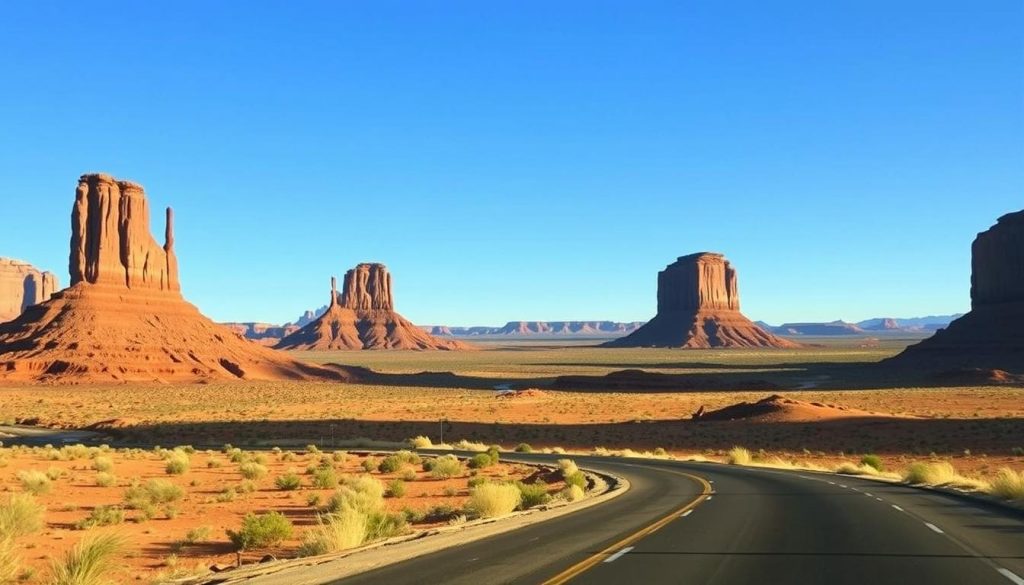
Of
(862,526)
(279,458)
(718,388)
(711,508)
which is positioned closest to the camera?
(862,526)

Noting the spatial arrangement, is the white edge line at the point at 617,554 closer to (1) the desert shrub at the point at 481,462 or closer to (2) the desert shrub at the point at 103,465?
(1) the desert shrub at the point at 481,462

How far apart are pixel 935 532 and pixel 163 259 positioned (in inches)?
4575

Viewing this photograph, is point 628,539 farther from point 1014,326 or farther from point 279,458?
point 1014,326

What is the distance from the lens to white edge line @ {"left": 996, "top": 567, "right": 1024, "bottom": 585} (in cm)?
934

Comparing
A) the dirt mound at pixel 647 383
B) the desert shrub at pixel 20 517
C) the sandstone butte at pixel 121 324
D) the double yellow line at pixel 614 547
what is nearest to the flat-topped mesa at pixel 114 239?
the sandstone butte at pixel 121 324

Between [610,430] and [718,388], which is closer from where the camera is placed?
[610,430]

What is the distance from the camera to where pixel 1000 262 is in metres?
131

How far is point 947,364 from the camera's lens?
375ft

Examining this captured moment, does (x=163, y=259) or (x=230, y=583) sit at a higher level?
(x=163, y=259)

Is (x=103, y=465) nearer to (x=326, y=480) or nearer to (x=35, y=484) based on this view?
(x=35, y=484)

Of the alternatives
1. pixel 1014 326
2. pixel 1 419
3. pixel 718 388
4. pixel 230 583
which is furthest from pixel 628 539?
pixel 1014 326

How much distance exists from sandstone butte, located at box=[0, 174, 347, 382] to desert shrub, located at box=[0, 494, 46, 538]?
3134 inches

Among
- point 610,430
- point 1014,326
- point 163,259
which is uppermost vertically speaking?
point 163,259

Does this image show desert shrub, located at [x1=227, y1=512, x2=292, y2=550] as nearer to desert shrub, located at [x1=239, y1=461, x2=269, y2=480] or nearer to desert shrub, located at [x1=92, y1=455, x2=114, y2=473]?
desert shrub, located at [x1=239, y1=461, x2=269, y2=480]
